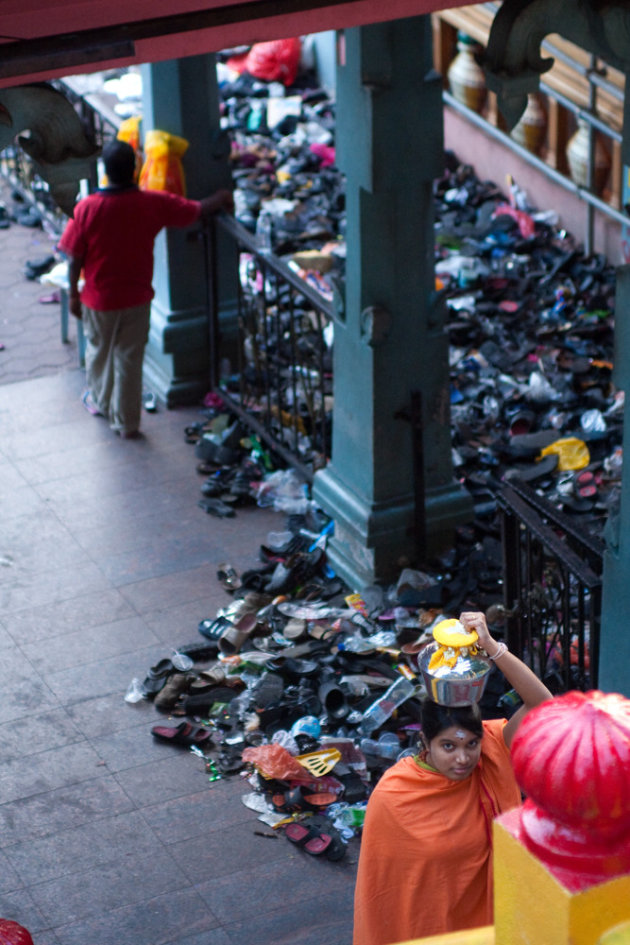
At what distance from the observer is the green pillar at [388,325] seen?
20.7 ft

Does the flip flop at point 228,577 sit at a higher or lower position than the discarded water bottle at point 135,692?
lower

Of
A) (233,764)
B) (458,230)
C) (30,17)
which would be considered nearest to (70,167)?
(30,17)

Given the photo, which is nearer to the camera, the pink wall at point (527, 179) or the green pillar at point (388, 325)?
the green pillar at point (388, 325)

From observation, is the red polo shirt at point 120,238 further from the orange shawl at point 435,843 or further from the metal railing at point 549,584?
the orange shawl at point 435,843

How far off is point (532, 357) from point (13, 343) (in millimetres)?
3920

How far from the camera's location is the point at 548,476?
8.14m

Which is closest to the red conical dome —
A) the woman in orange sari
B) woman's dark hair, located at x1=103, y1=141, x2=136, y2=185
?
the woman in orange sari

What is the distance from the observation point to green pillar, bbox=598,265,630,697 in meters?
4.77

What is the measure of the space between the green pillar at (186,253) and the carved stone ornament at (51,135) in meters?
4.19

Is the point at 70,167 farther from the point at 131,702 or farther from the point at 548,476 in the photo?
the point at 548,476

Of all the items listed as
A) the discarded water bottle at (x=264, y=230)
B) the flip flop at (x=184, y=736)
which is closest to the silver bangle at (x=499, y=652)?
the flip flop at (x=184, y=736)

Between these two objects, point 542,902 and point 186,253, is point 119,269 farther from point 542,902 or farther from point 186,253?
point 542,902

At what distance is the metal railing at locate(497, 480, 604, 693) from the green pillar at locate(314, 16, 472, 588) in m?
1.13

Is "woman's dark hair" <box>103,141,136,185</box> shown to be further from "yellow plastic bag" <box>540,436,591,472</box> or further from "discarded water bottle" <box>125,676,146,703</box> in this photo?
"discarded water bottle" <box>125,676,146,703</box>
